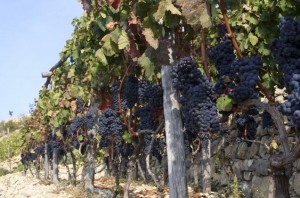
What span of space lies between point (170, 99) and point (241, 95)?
103 centimetres

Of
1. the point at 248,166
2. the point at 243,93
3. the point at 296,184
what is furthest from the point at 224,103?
the point at 248,166

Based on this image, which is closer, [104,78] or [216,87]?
[216,87]

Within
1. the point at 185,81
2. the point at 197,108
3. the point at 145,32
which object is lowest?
the point at 197,108

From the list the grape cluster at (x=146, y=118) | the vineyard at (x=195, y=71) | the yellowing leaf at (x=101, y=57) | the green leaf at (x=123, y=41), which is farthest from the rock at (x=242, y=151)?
the green leaf at (x=123, y=41)

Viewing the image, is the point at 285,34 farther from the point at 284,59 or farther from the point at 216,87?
the point at 216,87

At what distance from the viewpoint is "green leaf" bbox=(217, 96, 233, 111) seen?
3.04 m

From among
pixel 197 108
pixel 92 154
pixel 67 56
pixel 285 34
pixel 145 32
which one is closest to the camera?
pixel 285 34

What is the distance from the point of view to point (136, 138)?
22.4 feet

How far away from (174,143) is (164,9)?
1.10 meters

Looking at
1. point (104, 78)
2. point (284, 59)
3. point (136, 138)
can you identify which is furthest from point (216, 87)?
point (136, 138)

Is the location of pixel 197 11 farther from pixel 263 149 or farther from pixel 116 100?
pixel 263 149

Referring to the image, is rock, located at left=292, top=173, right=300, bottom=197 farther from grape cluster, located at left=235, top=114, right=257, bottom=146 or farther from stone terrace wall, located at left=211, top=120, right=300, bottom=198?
grape cluster, located at left=235, top=114, right=257, bottom=146

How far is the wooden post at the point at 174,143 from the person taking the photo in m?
3.76

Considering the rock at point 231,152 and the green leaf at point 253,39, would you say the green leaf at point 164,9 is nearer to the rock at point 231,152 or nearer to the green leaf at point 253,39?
the green leaf at point 253,39
